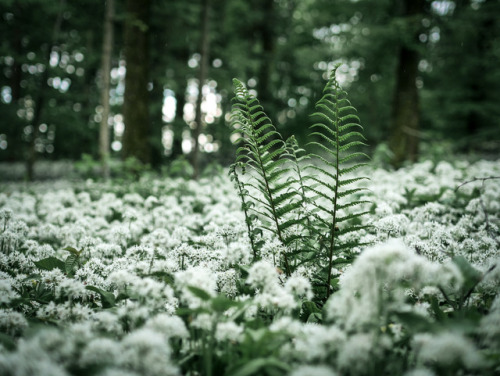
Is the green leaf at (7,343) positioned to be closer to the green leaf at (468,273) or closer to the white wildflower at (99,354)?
the white wildflower at (99,354)

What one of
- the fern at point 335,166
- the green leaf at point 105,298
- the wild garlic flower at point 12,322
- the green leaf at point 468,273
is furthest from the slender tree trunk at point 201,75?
the green leaf at point 468,273

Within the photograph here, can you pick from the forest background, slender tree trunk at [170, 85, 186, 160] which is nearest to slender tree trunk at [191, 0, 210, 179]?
the forest background

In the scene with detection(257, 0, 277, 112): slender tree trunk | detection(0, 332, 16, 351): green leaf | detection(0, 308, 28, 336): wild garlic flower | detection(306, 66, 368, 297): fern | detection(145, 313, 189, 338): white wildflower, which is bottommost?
detection(0, 332, 16, 351): green leaf

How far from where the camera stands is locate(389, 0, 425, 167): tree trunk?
9.66 m

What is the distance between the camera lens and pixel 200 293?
183 cm

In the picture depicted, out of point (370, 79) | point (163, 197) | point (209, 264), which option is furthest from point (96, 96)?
point (209, 264)

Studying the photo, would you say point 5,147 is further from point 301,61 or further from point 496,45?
point 496,45

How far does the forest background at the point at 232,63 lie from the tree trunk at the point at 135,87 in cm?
3

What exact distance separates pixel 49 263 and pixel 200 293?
193cm

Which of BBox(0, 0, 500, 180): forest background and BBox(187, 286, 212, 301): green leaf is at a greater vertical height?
BBox(0, 0, 500, 180): forest background

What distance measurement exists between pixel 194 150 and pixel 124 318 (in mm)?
8267

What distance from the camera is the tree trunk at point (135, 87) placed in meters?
9.31

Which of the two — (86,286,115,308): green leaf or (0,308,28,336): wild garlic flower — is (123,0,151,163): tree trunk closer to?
(86,286,115,308): green leaf

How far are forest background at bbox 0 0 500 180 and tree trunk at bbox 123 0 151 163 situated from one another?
28 millimetres
